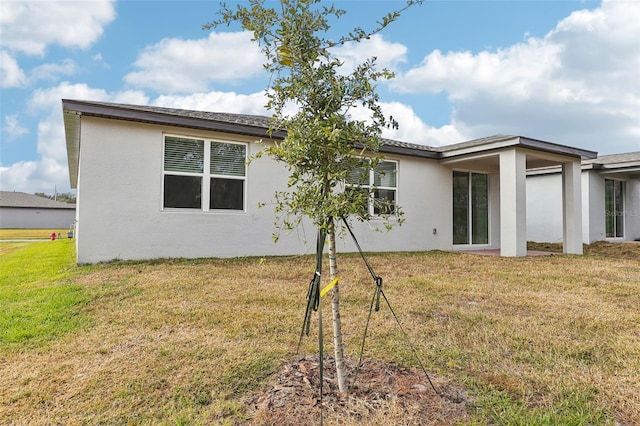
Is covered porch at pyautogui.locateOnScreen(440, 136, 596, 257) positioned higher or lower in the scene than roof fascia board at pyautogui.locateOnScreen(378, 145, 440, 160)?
lower

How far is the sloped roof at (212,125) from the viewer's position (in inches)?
266

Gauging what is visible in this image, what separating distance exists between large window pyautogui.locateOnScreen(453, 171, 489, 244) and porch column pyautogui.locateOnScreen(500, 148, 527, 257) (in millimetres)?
2233

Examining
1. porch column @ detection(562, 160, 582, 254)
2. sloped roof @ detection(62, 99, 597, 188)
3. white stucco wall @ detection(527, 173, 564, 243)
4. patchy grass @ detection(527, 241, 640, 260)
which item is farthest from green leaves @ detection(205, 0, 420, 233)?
white stucco wall @ detection(527, 173, 564, 243)

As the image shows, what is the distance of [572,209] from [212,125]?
960 cm

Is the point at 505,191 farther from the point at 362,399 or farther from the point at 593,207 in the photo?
the point at 362,399

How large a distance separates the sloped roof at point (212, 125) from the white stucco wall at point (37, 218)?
1314 inches

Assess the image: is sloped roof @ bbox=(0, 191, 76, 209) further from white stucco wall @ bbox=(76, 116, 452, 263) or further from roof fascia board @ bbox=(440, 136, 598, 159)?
roof fascia board @ bbox=(440, 136, 598, 159)

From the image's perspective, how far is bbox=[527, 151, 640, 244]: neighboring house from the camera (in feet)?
42.3

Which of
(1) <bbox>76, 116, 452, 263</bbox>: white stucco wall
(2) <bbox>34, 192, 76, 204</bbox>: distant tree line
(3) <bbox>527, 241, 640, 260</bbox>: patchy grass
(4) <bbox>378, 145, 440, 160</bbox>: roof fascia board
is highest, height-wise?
(2) <bbox>34, 192, 76, 204</bbox>: distant tree line

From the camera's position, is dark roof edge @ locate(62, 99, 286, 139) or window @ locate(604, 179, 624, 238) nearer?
dark roof edge @ locate(62, 99, 286, 139)

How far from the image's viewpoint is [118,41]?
10.6 metres

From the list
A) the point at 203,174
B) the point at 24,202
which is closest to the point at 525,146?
the point at 203,174

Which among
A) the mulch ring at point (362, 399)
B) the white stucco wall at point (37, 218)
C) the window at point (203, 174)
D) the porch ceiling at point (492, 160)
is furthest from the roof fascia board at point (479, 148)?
the white stucco wall at point (37, 218)

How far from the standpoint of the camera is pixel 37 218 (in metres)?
38.3
